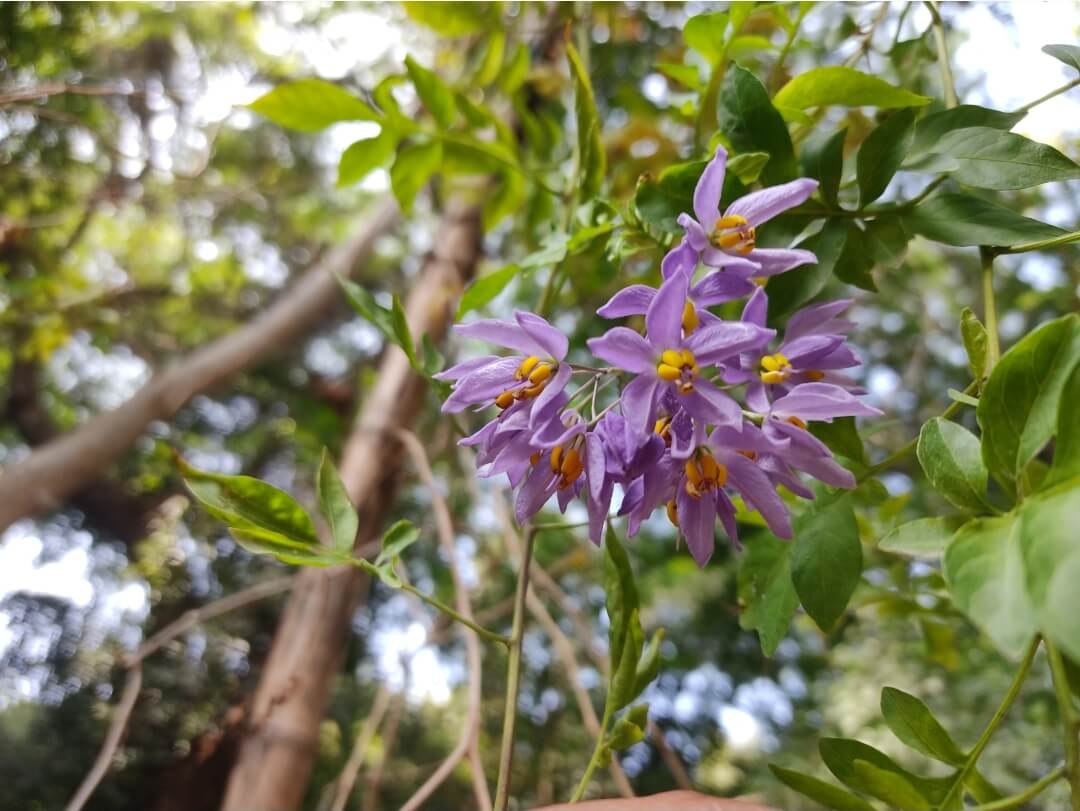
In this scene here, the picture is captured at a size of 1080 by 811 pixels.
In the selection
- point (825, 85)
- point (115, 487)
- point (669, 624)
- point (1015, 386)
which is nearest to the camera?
point (1015, 386)

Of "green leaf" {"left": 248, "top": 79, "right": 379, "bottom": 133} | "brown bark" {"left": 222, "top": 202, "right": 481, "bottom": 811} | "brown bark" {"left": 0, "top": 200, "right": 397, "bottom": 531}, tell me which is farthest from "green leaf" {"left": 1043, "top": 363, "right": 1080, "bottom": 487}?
"brown bark" {"left": 0, "top": 200, "right": 397, "bottom": 531}

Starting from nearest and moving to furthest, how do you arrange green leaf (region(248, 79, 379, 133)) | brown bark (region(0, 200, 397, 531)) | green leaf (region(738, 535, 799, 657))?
green leaf (region(738, 535, 799, 657)) < green leaf (region(248, 79, 379, 133)) < brown bark (region(0, 200, 397, 531))

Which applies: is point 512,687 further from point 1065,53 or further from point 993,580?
point 1065,53

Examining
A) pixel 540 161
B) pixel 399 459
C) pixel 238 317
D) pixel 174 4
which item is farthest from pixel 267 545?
pixel 174 4

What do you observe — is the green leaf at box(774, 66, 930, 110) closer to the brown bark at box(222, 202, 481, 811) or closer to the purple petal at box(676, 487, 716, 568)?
the purple petal at box(676, 487, 716, 568)

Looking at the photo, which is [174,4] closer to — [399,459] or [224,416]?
[224,416]

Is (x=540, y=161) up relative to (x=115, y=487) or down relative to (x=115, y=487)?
up
